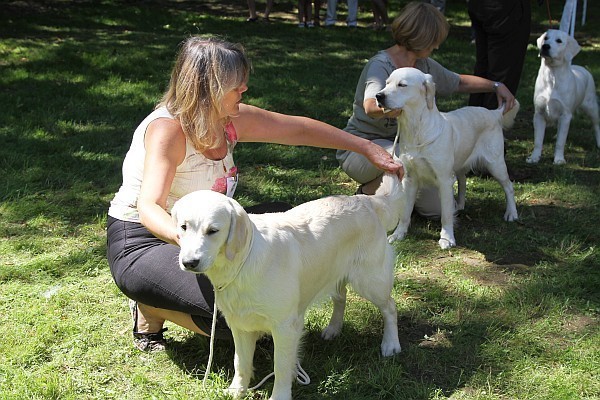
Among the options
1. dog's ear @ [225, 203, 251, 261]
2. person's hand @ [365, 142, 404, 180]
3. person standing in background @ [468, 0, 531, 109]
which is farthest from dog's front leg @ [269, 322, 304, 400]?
person standing in background @ [468, 0, 531, 109]

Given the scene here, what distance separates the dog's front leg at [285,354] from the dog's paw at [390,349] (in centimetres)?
57

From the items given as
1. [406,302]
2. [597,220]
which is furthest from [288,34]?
[406,302]

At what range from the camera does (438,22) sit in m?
4.63

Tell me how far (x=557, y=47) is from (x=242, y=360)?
4.89m

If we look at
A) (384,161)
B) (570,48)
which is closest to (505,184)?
(384,161)

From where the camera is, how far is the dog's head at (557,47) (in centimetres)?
648

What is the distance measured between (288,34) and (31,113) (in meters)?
5.70

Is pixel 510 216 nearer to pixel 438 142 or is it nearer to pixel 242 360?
pixel 438 142

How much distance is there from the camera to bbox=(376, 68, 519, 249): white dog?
436 centimetres

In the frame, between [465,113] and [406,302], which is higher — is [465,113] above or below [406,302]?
above

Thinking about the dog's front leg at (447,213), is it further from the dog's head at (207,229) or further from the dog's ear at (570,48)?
the dog's ear at (570,48)

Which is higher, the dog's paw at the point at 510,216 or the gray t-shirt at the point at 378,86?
the gray t-shirt at the point at 378,86

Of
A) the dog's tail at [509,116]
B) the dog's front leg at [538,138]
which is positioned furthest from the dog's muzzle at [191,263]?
the dog's front leg at [538,138]

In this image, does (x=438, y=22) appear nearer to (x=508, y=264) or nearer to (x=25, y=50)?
(x=508, y=264)
